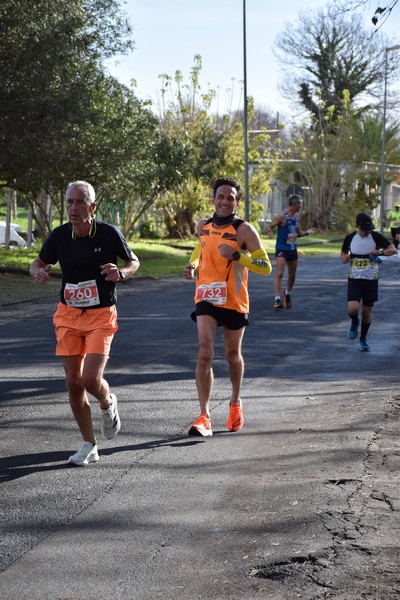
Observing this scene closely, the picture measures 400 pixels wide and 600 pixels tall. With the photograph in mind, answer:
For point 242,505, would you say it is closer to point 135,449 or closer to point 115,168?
point 135,449

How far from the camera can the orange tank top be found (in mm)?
8039

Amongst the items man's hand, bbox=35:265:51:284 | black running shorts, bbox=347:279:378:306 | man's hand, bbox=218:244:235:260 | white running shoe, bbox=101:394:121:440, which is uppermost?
man's hand, bbox=218:244:235:260

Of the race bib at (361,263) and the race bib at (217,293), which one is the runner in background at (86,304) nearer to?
the race bib at (217,293)

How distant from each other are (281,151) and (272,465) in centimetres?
5609

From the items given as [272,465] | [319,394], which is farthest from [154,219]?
[272,465]

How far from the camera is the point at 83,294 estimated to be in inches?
274

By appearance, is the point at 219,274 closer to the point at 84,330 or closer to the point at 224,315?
the point at 224,315

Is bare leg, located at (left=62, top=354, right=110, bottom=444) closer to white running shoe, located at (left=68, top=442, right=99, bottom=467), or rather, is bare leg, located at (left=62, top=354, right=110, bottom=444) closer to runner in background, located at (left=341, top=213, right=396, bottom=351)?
white running shoe, located at (left=68, top=442, right=99, bottom=467)

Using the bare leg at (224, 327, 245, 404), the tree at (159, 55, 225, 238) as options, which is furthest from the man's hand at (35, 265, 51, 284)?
the tree at (159, 55, 225, 238)

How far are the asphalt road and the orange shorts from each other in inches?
27.7

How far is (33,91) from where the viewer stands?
75.4 feet

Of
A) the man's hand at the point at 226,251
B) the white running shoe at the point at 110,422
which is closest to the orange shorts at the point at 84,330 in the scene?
the white running shoe at the point at 110,422

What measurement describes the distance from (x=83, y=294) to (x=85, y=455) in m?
0.98

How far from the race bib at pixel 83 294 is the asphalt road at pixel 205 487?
0.99 meters
